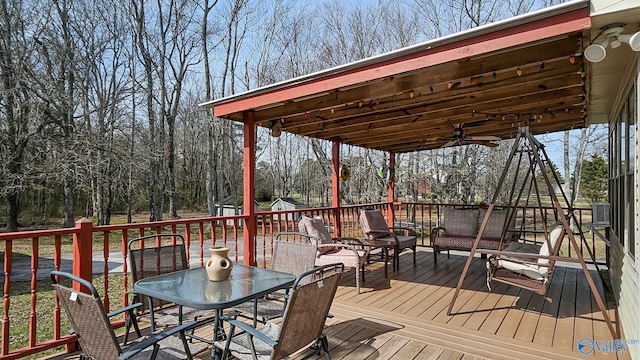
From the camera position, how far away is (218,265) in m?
2.51

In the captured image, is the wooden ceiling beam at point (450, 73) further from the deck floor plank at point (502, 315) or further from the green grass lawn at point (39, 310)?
the green grass lawn at point (39, 310)

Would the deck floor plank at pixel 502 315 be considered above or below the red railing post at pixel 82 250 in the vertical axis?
below

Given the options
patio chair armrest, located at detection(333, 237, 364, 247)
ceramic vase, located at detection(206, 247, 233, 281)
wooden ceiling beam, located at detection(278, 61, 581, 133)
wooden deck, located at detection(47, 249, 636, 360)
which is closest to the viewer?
ceramic vase, located at detection(206, 247, 233, 281)

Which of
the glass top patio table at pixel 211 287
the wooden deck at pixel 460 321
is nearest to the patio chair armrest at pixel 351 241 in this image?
the wooden deck at pixel 460 321

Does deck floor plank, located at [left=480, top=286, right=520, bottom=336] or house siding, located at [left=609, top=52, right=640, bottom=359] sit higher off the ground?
house siding, located at [left=609, top=52, right=640, bottom=359]

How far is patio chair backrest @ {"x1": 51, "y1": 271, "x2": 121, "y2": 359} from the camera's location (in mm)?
1688

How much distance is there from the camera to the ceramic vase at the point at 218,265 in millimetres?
2514

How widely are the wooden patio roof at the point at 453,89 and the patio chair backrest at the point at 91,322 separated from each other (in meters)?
2.73

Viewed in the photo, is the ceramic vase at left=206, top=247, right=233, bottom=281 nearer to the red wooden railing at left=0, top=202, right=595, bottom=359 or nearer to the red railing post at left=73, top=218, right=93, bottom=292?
the red wooden railing at left=0, top=202, right=595, bottom=359

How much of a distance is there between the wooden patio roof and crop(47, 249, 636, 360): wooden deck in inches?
90.9

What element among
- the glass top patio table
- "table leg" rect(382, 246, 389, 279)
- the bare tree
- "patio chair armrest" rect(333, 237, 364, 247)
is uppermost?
the bare tree

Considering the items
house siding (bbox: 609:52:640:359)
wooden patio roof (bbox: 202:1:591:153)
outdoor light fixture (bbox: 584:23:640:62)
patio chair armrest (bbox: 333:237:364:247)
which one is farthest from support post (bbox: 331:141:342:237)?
outdoor light fixture (bbox: 584:23:640:62)

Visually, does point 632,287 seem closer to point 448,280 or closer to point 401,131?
point 448,280

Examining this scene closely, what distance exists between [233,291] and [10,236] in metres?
1.66
